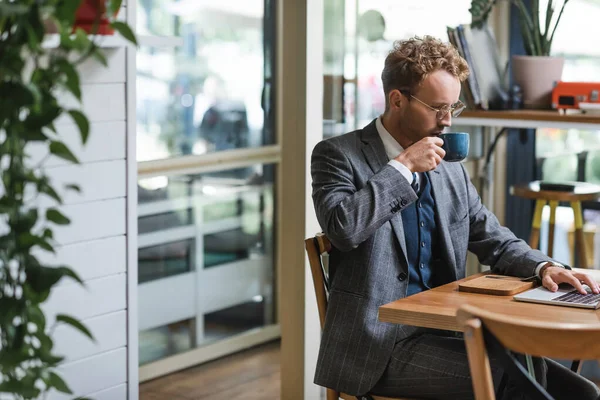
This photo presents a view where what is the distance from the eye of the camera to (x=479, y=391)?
1.75m

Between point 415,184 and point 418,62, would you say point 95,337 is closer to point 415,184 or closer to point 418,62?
point 415,184

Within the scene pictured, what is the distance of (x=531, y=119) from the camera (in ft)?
12.5

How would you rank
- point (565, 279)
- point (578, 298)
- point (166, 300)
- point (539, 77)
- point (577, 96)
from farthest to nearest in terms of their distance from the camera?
point (166, 300) < point (539, 77) < point (577, 96) < point (565, 279) < point (578, 298)

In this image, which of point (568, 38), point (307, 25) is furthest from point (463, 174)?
point (568, 38)

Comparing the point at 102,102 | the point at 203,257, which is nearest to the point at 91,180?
the point at 102,102

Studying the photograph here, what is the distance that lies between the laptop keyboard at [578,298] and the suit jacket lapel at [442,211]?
0.37 meters

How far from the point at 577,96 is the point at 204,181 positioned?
5.38 ft

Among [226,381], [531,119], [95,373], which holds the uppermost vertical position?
[531,119]

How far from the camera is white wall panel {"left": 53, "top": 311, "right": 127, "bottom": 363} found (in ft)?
7.77

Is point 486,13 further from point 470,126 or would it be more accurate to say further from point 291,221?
point 291,221

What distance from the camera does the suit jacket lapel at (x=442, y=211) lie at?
2.46m

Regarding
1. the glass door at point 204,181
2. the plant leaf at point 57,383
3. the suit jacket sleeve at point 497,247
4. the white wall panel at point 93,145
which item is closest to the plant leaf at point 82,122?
the plant leaf at point 57,383

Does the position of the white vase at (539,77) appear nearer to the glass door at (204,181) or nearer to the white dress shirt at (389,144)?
the glass door at (204,181)

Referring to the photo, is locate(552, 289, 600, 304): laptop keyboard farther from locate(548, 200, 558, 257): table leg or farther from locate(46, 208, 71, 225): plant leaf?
locate(548, 200, 558, 257): table leg
